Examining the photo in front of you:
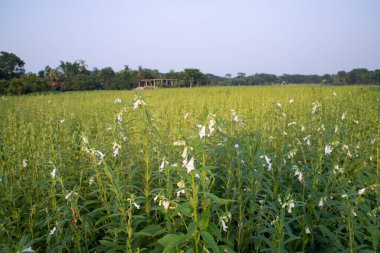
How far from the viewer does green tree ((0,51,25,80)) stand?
3837 centimetres

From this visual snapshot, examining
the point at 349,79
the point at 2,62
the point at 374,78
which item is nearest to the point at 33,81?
the point at 2,62

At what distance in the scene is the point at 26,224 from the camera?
2.17 meters

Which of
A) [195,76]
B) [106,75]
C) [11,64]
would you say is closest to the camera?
[11,64]

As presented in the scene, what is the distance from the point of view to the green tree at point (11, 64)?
38.4 m

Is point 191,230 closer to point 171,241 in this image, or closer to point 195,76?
point 171,241

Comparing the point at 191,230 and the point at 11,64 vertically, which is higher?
the point at 11,64

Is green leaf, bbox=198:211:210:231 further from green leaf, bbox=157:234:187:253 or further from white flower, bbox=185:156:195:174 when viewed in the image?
white flower, bbox=185:156:195:174

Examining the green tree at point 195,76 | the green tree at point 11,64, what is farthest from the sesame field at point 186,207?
the green tree at point 195,76

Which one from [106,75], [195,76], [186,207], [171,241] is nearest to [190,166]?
[186,207]

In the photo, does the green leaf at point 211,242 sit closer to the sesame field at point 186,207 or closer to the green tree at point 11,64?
the sesame field at point 186,207

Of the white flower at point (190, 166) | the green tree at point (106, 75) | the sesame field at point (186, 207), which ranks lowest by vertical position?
the sesame field at point (186, 207)

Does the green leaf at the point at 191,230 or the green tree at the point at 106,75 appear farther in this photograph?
the green tree at the point at 106,75

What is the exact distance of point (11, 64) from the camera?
4150 cm

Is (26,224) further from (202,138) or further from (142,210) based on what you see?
(202,138)
